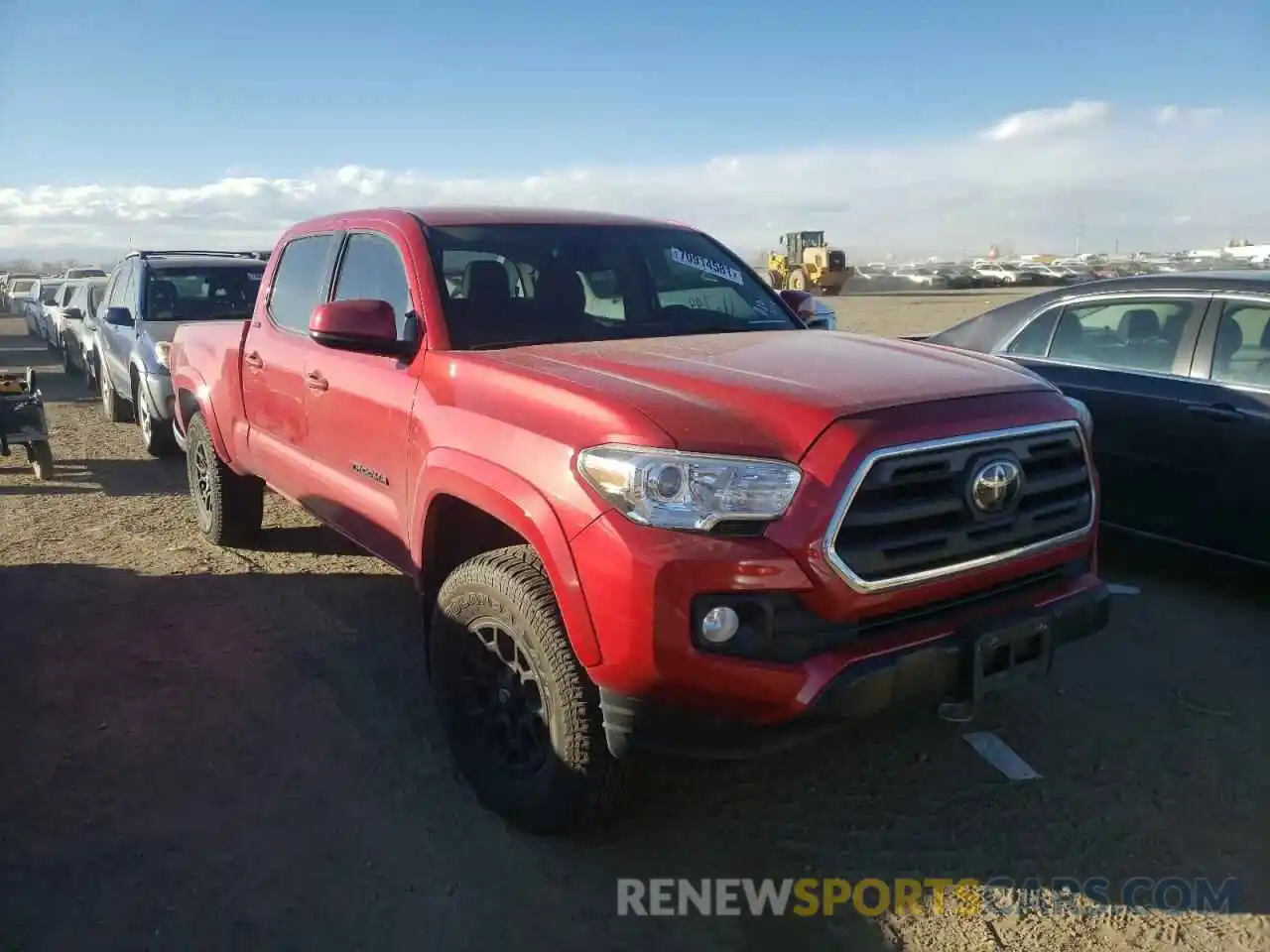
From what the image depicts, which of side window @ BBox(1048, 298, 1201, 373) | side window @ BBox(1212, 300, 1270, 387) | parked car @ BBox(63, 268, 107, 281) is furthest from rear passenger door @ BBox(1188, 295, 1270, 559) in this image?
parked car @ BBox(63, 268, 107, 281)

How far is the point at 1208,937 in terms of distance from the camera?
8.70 feet

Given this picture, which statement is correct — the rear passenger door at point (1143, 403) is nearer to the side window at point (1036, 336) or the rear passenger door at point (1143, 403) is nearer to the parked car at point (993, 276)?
the side window at point (1036, 336)

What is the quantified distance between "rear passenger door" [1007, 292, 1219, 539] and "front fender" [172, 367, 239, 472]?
184 inches

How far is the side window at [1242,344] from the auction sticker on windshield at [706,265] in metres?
2.43

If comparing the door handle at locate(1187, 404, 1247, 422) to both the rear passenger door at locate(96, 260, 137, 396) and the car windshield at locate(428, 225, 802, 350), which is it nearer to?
the car windshield at locate(428, 225, 802, 350)

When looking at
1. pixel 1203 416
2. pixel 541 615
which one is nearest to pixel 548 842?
pixel 541 615

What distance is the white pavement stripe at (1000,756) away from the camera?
3469 mm

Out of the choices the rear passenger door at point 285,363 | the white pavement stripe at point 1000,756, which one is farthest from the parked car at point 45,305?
the white pavement stripe at point 1000,756

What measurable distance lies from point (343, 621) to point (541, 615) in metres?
2.39

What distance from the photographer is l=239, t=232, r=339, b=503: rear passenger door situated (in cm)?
459

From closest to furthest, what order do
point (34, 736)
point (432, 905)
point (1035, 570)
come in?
point (432, 905) → point (1035, 570) → point (34, 736)

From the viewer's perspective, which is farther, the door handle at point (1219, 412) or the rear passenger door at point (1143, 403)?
the rear passenger door at point (1143, 403)

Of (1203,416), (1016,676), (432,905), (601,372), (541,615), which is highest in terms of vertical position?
(601,372)

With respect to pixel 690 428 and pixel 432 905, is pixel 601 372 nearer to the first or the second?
pixel 690 428
